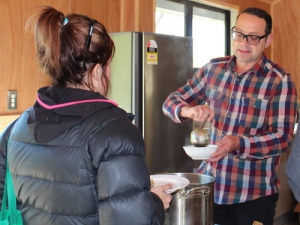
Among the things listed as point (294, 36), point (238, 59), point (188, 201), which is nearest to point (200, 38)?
point (294, 36)

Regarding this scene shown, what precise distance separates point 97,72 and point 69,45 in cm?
11

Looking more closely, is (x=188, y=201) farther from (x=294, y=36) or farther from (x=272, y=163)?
(x=294, y=36)

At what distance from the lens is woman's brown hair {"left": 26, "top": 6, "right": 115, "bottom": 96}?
1098 mm

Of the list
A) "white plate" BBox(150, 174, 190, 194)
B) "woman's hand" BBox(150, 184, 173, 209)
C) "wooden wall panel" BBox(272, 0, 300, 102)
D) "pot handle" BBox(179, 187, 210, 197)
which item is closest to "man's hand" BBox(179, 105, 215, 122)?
"white plate" BBox(150, 174, 190, 194)

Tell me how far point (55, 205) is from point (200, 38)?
11.0 ft

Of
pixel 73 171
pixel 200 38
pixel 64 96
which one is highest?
pixel 200 38

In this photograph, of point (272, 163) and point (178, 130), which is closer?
point (272, 163)

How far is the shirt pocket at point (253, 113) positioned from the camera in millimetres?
1909

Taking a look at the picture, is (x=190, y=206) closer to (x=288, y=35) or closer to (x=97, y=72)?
(x=97, y=72)

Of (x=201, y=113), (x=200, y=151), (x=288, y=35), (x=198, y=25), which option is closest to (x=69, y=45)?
(x=200, y=151)

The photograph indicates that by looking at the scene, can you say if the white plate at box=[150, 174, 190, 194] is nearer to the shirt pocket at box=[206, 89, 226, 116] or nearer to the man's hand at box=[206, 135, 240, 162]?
the man's hand at box=[206, 135, 240, 162]

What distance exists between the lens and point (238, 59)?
2021 millimetres

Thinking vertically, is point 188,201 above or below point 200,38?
below

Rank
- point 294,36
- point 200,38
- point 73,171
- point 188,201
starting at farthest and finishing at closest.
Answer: point 294,36, point 200,38, point 188,201, point 73,171
